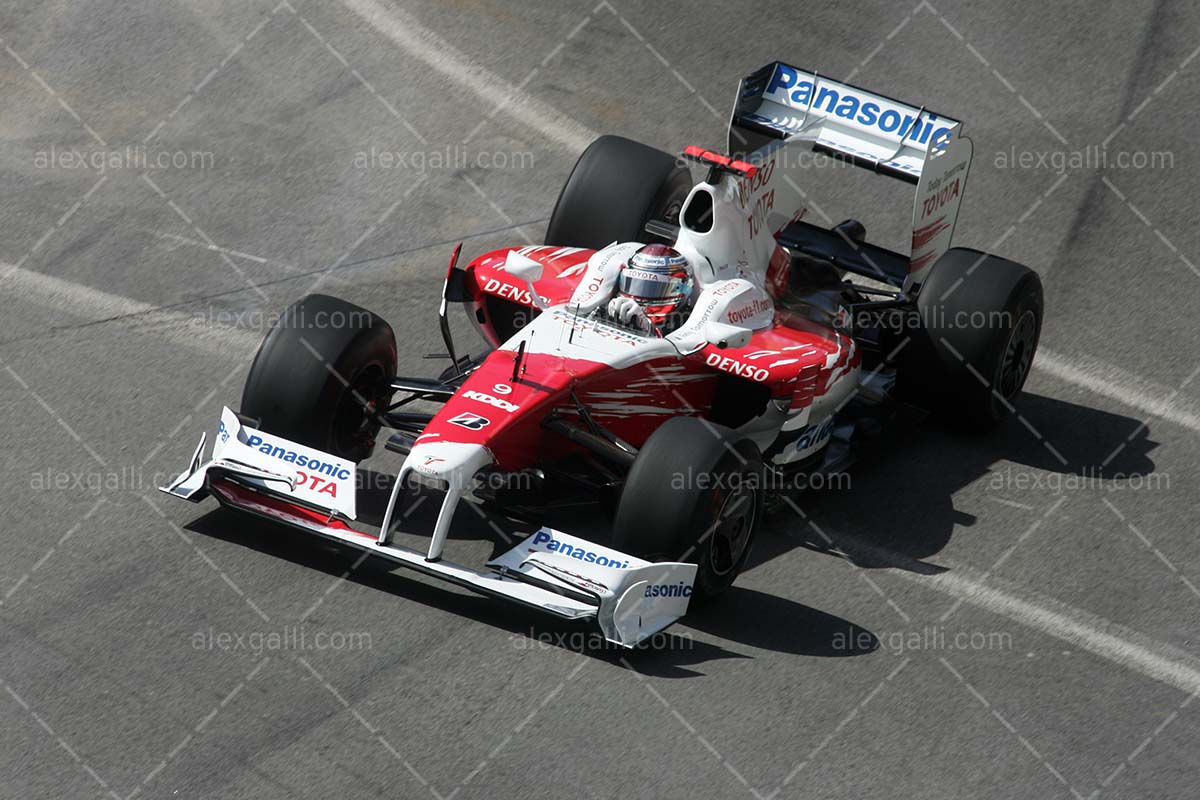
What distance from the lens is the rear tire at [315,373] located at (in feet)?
33.0

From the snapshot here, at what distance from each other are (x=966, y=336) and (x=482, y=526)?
Answer: 12.3 ft

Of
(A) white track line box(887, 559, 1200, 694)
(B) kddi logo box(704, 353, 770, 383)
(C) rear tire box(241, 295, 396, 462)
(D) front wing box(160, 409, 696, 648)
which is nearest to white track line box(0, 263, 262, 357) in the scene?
(C) rear tire box(241, 295, 396, 462)

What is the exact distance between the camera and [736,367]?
1054 centimetres

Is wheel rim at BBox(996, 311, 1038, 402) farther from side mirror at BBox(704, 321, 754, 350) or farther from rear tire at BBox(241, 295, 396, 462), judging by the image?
rear tire at BBox(241, 295, 396, 462)

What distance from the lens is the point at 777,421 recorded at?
1094 cm

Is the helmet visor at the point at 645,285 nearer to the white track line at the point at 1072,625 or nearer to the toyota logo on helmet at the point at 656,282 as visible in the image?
the toyota logo on helmet at the point at 656,282

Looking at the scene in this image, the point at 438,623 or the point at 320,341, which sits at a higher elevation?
the point at 320,341

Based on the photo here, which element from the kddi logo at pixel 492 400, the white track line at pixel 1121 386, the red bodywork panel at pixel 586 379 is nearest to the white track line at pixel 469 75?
the red bodywork panel at pixel 586 379

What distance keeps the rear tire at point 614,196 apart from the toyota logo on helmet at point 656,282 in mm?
1763

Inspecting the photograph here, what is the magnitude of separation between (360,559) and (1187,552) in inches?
211

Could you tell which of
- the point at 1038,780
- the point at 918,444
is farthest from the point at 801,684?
the point at 918,444

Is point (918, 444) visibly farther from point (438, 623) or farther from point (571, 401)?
point (438, 623)

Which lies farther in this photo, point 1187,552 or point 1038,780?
point 1187,552

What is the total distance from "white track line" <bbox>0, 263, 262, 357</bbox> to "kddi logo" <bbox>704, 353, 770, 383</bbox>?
3825mm
